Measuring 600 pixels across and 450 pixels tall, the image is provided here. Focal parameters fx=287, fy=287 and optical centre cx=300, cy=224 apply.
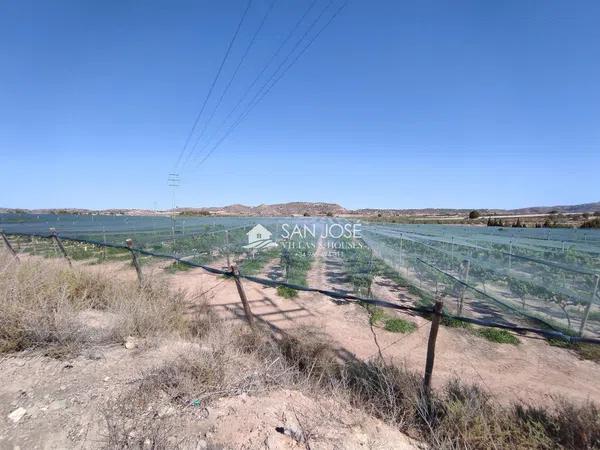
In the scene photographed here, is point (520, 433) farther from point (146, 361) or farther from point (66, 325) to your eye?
point (66, 325)

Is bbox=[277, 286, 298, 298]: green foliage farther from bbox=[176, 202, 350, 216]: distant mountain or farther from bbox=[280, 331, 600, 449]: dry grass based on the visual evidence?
bbox=[176, 202, 350, 216]: distant mountain

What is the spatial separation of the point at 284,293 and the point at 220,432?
7069mm

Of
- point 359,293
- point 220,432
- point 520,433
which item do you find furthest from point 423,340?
point 220,432

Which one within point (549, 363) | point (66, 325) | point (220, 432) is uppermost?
point (66, 325)

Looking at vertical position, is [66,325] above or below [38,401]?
above

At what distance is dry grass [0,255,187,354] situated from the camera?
3414 millimetres

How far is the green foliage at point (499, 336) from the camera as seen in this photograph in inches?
245

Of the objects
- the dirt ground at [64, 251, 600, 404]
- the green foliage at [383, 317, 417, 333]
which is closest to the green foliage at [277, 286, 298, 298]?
the dirt ground at [64, 251, 600, 404]

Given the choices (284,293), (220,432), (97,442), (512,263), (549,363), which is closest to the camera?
(97,442)

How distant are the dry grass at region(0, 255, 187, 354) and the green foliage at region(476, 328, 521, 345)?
21.2ft

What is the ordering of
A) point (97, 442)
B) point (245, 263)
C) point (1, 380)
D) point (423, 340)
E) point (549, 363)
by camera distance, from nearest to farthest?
point (97, 442)
point (1, 380)
point (549, 363)
point (423, 340)
point (245, 263)

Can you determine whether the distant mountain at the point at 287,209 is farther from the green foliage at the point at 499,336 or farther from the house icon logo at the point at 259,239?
the green foliage at the point at 499,336

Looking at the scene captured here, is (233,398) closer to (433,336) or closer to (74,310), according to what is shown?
(433,336)

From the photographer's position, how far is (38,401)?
102 inches
